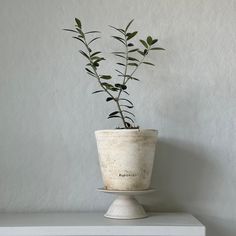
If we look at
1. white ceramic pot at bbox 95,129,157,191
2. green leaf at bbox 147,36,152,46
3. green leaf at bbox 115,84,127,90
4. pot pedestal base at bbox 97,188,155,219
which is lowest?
pot pedestal base at bbox 97,188,155,219

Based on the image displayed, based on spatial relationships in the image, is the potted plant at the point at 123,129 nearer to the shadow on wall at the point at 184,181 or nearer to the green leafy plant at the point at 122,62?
the green leafy plant at the point at 122,62

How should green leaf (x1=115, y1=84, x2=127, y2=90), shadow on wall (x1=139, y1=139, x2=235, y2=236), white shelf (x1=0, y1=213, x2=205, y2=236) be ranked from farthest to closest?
1. shadow on wall (x1=139, y1=139, x2=235, y2=236)
2. green leaf (x1=115, y1=84, x2=127, y2=90)
3. white shelf (x1=0, y1=213, x2=205, y2=236)

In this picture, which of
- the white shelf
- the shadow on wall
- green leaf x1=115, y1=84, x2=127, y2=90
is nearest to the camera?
the white shelf

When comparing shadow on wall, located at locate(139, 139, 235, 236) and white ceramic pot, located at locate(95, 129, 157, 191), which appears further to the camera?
shadow on wall, located at locate(139, 139, 235, 236)

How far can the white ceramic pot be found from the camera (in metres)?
1.31

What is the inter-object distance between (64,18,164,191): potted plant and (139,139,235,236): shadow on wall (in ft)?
0.51

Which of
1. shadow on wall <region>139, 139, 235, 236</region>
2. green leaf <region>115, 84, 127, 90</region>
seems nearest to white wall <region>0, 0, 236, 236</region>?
shadow on wall <region>139, 139, 235, 236</region>

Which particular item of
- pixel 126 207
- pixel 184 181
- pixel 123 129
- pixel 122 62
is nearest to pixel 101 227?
pixel 126 207

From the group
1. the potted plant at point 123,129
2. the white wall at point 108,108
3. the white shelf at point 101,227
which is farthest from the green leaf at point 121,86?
the white shelf at point 101,227

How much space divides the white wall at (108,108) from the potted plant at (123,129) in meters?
0.03

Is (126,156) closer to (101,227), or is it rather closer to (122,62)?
(101,227)

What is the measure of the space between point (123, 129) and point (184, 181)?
0.32 metres

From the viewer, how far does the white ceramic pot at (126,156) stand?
51.6 inches

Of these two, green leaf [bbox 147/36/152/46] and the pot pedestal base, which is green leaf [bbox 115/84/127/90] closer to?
green leaf [bbox 147/36/152/46]
